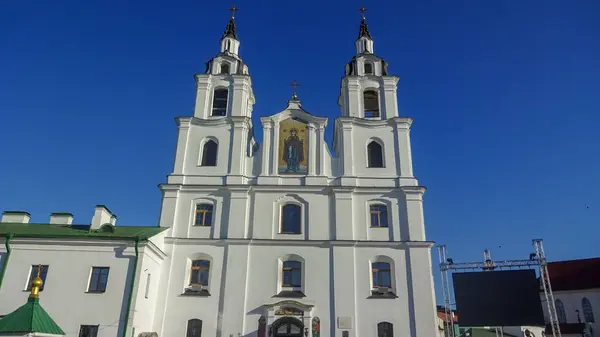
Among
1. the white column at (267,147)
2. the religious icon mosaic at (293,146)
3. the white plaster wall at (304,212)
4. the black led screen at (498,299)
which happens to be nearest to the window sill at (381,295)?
the white plaster wall at (304,212)

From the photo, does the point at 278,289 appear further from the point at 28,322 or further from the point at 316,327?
the point at 28,322

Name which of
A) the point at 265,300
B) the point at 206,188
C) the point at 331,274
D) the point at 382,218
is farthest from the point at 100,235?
the point at 382,218

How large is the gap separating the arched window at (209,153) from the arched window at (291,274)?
6.82 meters

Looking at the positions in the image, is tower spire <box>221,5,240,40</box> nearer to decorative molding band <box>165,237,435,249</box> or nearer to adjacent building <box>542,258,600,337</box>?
decorative molding band <box>165,237,435,249</box>

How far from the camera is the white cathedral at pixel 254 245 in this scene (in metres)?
19.6

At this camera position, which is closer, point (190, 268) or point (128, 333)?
point (128, 333)

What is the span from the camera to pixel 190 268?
22.5 metres

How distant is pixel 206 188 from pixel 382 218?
9.17 meters

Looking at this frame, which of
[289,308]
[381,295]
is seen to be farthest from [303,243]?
[381,295]

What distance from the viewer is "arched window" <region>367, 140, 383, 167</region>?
83.1 feet

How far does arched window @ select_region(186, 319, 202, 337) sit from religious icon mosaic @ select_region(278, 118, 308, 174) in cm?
857

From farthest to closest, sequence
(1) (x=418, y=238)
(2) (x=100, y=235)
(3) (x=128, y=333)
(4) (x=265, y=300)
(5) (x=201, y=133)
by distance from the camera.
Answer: (5) (x=201, y=133), (1) (x=418, y=238), (4) (x=265, y=300), (2) (x=100, y=235), (3) (x=128, y=333)

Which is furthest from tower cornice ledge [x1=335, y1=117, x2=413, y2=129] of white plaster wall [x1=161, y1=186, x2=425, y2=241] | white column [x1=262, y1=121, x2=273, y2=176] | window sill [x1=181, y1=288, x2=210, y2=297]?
window sill [x1=181, y1=288, x2=210, y2=297]

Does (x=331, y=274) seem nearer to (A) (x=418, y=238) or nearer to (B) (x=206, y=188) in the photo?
(A) (x=418, y=238)
